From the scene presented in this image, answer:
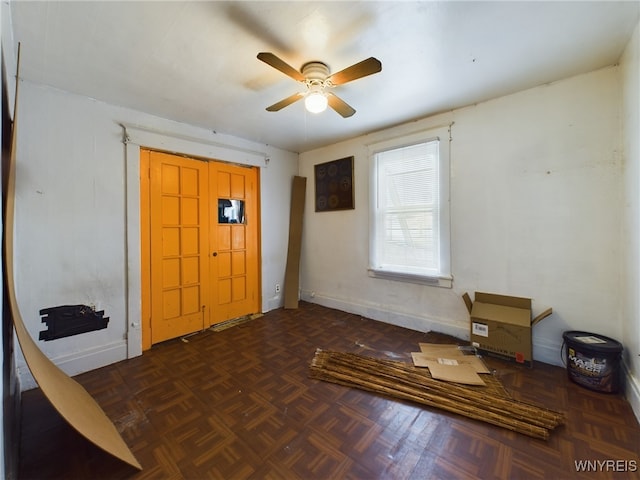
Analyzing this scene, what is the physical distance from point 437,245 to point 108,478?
11.3 feet

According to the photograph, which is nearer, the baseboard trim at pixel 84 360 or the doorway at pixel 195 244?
the baseboard trim at pixel 84 360

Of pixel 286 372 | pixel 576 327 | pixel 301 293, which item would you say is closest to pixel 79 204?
pixel 286 372

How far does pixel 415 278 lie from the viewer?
3443mm

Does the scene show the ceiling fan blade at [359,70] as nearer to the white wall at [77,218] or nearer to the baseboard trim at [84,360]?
the white wall at [77,218]

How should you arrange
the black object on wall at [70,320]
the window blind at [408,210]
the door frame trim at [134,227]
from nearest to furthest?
the black object on wall at [70,320] < the door frame trim at [134,227] < the window blind at [408,210]

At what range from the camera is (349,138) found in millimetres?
4070

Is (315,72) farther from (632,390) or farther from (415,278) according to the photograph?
(632,390)

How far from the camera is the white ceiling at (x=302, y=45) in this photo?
1.64 meters

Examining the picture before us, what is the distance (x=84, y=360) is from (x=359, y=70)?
3.57 m

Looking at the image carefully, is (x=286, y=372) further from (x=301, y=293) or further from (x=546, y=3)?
(x=546, y=3)

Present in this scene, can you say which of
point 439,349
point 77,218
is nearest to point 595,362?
point 439,349

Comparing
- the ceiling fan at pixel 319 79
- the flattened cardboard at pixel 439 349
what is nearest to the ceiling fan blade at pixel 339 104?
the ceiling fan at pixel 319 79

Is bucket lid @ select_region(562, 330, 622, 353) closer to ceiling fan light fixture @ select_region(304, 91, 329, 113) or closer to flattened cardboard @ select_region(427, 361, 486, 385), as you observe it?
flattened cardboard @ select_region(427, 361, 486, 385)

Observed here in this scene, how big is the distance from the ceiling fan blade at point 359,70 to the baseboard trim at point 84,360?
10.9ft
